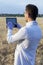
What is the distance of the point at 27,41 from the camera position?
4.63 meters

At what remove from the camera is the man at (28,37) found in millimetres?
4578

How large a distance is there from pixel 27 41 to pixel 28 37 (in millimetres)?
71

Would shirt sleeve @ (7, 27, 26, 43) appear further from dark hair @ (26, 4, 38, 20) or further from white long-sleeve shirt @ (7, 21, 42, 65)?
dark hair @ (26, 4, 38, 20)

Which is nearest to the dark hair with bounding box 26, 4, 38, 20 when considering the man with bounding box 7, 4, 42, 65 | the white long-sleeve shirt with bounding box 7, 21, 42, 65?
the man with bounding box 7, 4, 42, 65

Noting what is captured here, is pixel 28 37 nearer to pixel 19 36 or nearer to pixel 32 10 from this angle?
pixel 19 36

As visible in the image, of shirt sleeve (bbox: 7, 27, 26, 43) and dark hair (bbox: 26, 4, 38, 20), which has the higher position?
dark hair (bbox: 26, 4, 38, 20)

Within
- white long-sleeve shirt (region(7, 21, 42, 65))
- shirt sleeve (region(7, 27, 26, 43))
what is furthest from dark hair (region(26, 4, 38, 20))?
shirt sleeve (region(7, 27, 26, 43))

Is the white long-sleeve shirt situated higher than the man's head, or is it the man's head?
the man's head

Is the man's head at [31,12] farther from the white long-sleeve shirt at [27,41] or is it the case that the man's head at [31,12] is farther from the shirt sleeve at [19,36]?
the shirt sleeve at [19,36]

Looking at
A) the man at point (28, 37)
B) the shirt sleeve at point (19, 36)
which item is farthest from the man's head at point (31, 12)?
the shirt sleeve at point (19, 36)

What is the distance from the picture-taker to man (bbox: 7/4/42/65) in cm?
458

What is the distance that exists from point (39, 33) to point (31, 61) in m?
0.45

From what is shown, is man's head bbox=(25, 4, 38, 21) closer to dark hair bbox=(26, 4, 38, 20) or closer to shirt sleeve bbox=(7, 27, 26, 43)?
dark hair bbox=(26, 4, 38, 20)

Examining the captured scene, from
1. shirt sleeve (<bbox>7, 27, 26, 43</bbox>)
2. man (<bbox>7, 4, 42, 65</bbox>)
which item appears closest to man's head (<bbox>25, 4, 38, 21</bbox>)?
man (<bbox>7, 4, 42, 65</bbox>)
